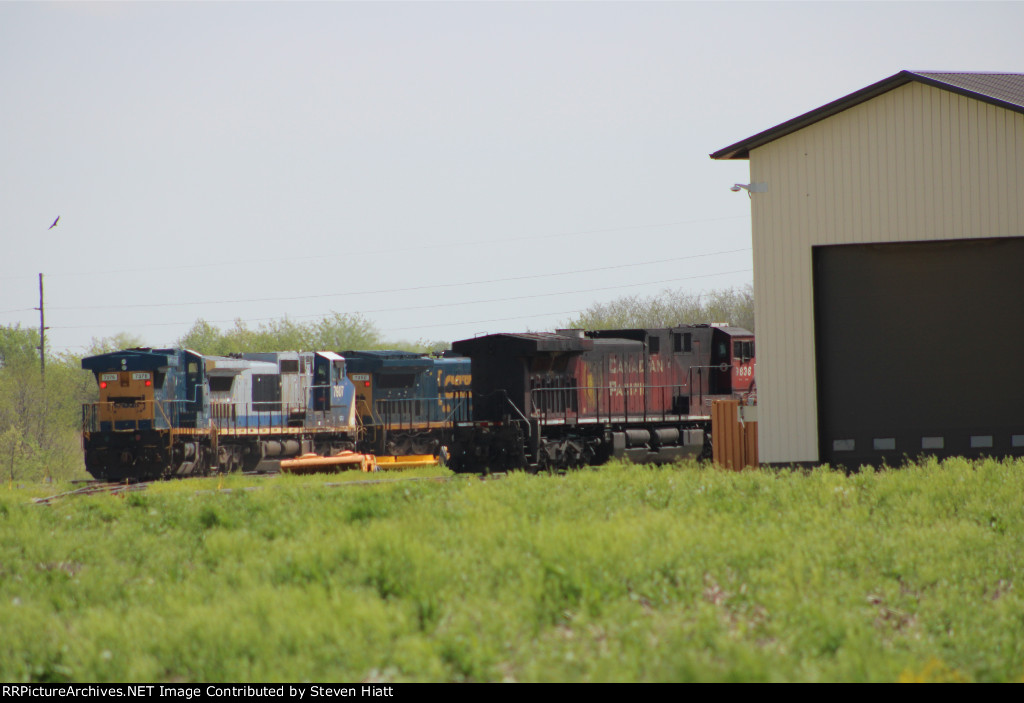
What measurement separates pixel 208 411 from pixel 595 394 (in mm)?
12380

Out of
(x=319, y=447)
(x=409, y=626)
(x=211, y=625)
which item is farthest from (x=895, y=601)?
(x=319, y=447)

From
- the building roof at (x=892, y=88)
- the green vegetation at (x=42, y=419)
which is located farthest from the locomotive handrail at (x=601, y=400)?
the green vegetation at (x=42, y=419)

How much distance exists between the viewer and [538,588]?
8.34 m

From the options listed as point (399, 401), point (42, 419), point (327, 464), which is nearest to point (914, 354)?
point (327, 464)

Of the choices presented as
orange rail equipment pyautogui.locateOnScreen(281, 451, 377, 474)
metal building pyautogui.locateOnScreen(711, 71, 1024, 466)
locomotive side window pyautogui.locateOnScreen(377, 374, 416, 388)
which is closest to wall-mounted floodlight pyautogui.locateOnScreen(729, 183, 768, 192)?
metal building pyautogui.locateOnScreen(711, 71, 1024, 466)

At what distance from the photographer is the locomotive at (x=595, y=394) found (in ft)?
72.9

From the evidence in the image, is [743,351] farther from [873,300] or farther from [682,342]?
[873,300]

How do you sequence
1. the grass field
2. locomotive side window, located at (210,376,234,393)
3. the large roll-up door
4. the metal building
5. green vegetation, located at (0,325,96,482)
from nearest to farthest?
the grass field, the metal building, the large roll-up door, locomotive side window, located at (210,376,234,393), green vegetation, located at (0,325,96,482)

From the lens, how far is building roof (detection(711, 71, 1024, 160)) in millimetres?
16203

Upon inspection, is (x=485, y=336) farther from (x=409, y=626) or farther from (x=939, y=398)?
(x=409, y=626)

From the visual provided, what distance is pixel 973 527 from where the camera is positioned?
1097 centimetres

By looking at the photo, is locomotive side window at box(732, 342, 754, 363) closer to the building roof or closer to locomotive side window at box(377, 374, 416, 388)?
the building roof

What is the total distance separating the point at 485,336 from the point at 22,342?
74246 mm

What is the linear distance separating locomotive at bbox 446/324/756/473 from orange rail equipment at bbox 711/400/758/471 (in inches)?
145
